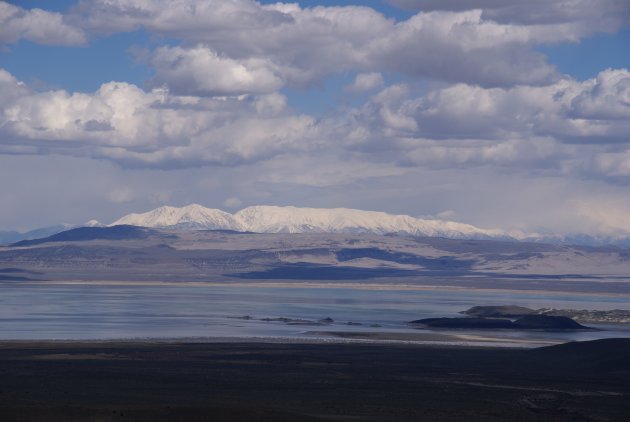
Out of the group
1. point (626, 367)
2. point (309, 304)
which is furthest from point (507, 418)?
point (309, 304)

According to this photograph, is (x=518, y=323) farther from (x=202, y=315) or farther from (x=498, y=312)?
(x=202, y=315)

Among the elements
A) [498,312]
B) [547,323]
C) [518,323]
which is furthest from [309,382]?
[498,312]

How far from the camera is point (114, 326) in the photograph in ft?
312

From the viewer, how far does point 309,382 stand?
2226 inches

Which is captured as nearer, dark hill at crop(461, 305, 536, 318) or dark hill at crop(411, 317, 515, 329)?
dark hill at crop(411, 317, 515, 329)

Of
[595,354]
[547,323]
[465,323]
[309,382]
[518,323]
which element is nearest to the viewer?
[309,382]

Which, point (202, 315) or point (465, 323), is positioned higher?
point (202, 315)

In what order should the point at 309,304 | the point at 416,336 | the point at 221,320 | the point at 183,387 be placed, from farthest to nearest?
the point at 309,304, the point at 221,320, the point at 416,336, the point at 183,387

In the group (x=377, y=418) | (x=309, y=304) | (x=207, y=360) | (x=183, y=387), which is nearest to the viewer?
(x=377, y=418)

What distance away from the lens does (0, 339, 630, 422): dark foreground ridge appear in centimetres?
4484

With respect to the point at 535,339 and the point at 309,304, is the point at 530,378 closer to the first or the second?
the point at 535,339

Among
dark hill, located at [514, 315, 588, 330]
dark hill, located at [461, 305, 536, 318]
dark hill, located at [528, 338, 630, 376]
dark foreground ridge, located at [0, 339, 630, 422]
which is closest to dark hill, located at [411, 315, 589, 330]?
dark hill, located at [514, 315, 588, 330]

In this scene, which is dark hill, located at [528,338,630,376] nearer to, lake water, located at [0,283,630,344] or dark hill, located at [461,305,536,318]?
lake water, located at [0,283,630,344]

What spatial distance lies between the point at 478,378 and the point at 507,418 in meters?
14.2
